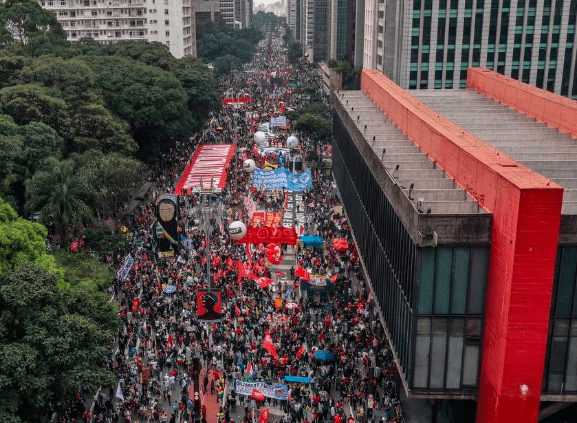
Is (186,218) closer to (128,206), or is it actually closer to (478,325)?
(128,206)

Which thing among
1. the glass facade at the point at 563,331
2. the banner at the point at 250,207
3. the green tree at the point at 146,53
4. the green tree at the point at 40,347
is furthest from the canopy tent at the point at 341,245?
the green tree at the point at 146,53

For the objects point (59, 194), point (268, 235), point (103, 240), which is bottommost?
point (103, 240)

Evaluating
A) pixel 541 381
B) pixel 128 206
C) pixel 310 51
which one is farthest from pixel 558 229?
pixel 310 51

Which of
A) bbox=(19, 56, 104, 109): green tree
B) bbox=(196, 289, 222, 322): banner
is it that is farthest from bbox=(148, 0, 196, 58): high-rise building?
bbox=(196, 289, 222, 322): banner

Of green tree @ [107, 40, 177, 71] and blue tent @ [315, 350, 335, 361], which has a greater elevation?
green tree @ [107, 40, 177, 71]

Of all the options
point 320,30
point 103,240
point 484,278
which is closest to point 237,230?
point 103,240

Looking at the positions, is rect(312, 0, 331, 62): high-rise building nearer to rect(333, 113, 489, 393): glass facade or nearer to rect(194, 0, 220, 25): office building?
rect(194, 0, 220, 25): office building

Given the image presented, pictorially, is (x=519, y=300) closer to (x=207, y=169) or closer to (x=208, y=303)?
(x=208, y=303)
